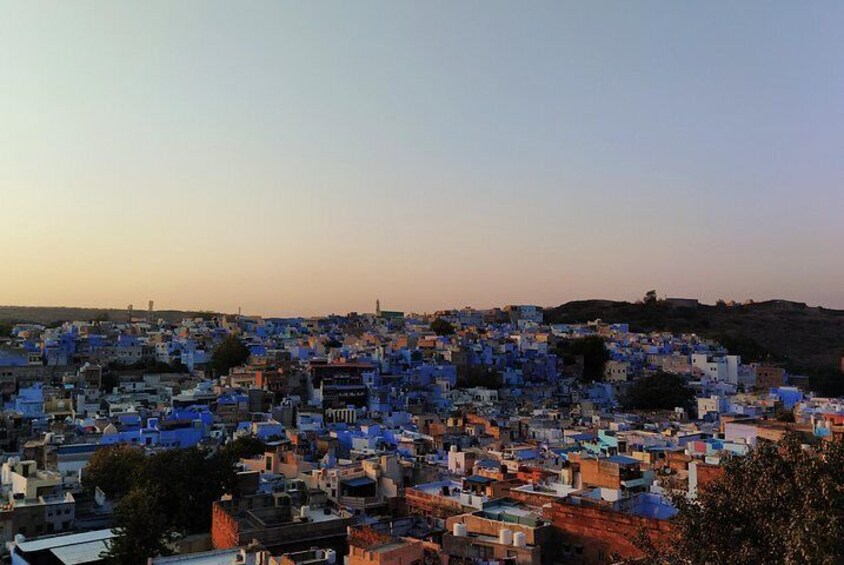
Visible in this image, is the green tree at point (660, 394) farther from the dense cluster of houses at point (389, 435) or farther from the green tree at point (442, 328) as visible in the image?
the green tree at point (442, 328)

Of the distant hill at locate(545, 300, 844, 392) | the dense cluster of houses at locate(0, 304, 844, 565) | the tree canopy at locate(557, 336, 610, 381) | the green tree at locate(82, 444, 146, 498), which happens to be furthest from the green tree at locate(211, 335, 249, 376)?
the distant hill at locate(545, 300, 844, 392)

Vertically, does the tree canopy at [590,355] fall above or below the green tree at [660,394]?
above

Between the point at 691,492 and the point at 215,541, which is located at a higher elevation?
the point at 691,492

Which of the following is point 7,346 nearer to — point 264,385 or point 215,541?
point 264,385

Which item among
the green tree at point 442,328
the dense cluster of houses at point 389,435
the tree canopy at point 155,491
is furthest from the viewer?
the green tree at point 442,328

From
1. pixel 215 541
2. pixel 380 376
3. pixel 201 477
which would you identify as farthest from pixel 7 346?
pixel 215 541

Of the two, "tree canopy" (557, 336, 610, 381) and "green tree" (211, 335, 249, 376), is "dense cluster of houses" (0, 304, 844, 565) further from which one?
"green tree" (211, 335, 249, 376)

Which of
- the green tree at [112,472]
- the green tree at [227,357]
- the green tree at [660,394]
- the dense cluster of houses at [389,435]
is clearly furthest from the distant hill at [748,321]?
the green tree at [112,472]
